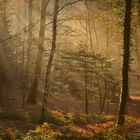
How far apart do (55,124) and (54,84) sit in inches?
735

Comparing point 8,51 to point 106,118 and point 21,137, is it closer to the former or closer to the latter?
point 106,118

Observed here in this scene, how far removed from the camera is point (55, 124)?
70.3ft

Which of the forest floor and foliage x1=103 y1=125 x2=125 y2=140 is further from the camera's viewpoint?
the forest floor

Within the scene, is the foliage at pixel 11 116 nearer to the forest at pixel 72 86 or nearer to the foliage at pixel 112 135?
the forest at pixel 72 86

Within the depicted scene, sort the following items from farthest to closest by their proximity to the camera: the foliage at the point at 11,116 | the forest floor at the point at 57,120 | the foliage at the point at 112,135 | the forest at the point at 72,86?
the foliage at the point at 11,116 < the forest floor at the point at 57,120 < the forest at the point at 72,86 < the foliage at the point at 112,135

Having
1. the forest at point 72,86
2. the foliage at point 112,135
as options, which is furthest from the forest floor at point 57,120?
the foliage at point 112,135

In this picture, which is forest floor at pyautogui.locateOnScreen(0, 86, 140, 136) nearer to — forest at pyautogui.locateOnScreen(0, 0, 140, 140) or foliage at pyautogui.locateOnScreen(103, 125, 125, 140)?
forest at pyautogui.locateOnScreen(0, 0, 140, 140)

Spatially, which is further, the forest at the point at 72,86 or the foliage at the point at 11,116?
the foliage at the point at 11,116

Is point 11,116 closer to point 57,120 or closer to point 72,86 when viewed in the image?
point 57,120

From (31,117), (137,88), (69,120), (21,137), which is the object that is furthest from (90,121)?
(137,88)

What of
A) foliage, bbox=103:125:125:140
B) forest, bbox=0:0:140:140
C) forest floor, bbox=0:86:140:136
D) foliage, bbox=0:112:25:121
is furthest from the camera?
foliage, bbox=0:112:25:121

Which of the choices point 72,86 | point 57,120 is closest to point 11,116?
point 57,120

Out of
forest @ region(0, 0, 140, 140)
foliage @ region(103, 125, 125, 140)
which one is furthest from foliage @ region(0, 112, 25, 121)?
foliage @ region(103, 125, 125, 140)

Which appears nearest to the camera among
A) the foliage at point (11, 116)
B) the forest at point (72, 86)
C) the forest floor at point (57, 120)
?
the forest at point (72, 86)
